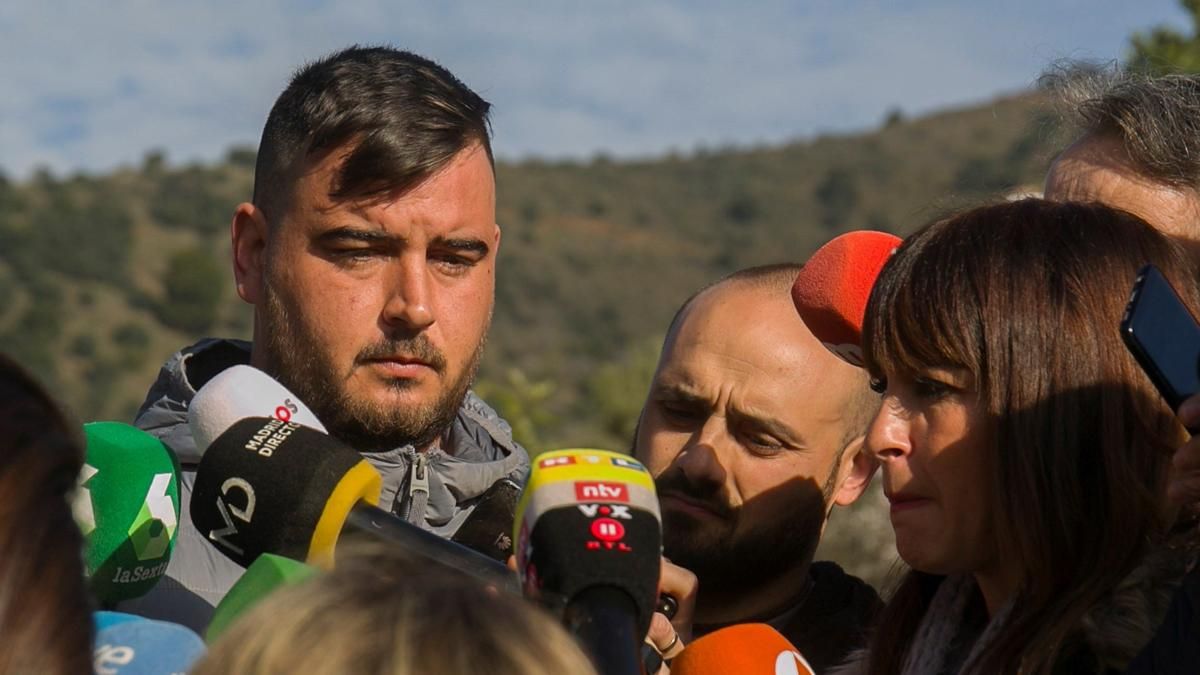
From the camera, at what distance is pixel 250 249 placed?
3811mm

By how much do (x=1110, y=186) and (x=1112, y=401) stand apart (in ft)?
3.56

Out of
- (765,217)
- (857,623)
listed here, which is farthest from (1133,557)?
(765,217)

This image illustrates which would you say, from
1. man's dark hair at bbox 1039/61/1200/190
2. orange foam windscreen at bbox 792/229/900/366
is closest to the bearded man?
orange foam windscreen at bbox 792/229/900/366

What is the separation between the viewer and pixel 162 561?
2.67 m

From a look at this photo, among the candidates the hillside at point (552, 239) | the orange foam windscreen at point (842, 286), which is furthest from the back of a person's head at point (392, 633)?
the hillside at point (552, 239)

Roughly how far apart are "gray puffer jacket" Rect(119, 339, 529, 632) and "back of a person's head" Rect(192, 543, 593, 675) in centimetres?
129

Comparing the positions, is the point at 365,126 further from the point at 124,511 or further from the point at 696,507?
the point at 124,511

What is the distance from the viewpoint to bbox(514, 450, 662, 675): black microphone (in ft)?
6.75

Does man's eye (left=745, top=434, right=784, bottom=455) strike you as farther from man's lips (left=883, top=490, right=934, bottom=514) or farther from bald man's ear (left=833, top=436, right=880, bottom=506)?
man's lips (left=883, top=490, right=934, bottom=514)

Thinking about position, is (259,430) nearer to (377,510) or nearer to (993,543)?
(377,510)

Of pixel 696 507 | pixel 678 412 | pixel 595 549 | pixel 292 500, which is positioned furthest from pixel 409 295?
pixel 595 549

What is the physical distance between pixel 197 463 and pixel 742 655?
1.49 metres

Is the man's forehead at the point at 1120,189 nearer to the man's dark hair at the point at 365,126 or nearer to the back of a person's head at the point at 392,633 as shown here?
the man's dark hair at the point at 365,126

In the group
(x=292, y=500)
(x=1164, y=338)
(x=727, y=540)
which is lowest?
(x=727, y=540)
